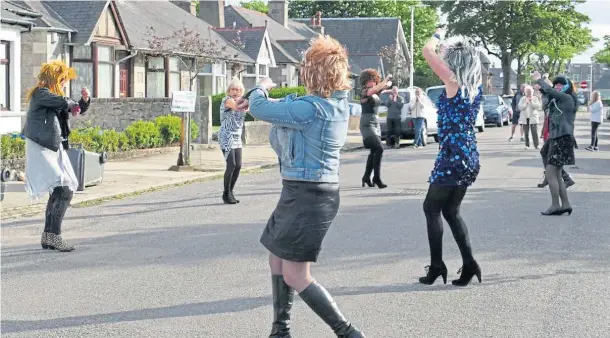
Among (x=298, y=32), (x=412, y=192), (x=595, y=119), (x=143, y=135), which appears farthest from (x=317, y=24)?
(x=412, y=192)

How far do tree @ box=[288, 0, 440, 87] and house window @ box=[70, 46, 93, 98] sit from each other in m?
53.4

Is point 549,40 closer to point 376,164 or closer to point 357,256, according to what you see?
point 376,164

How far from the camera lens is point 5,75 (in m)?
22.0

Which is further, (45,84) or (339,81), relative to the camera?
(45,84)

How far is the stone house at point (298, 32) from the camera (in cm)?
5509

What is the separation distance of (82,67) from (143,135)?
1152cm

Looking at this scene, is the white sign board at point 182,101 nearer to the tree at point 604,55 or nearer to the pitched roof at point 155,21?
the pitched roof at point 155,21

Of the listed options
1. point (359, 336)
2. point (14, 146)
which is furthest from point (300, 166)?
point (14, 146)

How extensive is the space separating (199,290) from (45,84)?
10.1ft

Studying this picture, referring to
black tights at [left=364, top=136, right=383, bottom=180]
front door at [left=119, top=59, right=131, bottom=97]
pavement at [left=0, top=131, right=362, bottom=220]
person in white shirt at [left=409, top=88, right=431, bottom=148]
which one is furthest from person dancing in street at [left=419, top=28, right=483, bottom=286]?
front door at [left=119, top=59, right=131, bottom=97]

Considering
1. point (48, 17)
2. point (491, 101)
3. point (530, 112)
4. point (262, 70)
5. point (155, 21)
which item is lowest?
point (530, 112)

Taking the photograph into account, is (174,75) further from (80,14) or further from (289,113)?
(289,113)

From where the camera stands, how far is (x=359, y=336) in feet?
17.5

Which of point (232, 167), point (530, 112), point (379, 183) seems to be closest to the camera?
point (232, 167)
